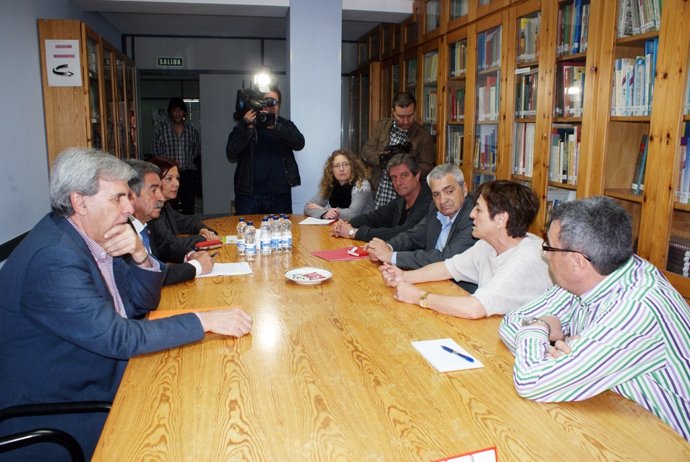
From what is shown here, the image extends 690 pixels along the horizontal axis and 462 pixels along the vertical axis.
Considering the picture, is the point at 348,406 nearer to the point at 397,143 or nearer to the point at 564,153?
the point at 564,153

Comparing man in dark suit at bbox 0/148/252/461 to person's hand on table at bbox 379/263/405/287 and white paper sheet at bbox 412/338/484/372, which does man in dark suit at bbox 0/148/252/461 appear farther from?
person's hand on table at bbox 379/263/405/287

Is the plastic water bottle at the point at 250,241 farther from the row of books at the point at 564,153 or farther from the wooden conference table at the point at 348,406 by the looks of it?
the row of books at the point at 564,153

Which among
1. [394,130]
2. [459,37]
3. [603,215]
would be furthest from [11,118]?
[603,215]

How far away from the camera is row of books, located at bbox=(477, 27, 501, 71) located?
12.6 feet

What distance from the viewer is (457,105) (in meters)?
4.48

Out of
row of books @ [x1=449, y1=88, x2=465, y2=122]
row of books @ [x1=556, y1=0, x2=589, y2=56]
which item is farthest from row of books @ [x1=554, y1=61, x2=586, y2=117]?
row of books @ [x1=449, y1=88, x2=465, y2=122]

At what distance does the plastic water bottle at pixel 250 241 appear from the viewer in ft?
9.18

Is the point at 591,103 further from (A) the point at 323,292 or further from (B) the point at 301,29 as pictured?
(B) the point at 301,29

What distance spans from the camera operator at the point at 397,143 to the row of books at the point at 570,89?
1300mm

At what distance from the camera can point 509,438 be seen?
1121 mm

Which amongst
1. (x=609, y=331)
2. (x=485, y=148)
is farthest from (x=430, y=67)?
(x=609, y=331)

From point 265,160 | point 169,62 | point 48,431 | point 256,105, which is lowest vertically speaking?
point 48,431

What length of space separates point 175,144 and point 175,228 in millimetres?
3903

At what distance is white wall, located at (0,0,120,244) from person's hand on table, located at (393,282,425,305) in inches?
101
